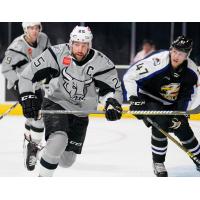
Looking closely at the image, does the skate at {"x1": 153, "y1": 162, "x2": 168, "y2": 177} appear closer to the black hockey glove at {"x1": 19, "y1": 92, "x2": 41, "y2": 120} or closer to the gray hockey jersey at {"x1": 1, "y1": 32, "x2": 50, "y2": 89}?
the black hockey glove at {"x1": 19, "y1": 92, "x2": 41, "y2": 120}

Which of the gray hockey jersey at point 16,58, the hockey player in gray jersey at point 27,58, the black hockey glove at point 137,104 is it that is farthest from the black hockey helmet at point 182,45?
the gray hockey jersey at point 16,58

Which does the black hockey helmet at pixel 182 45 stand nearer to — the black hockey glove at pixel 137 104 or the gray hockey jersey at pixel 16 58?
the black hockey glove at pixel 137 104

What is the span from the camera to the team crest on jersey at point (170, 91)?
143 inches

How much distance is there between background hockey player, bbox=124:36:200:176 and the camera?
3572 millimetres

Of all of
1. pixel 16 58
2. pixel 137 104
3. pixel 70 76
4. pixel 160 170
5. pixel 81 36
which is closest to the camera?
pixel 81 36

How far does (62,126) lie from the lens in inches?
127

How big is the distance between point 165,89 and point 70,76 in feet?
2.25

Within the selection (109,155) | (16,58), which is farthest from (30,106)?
(109,155)

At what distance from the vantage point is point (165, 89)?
3656mm

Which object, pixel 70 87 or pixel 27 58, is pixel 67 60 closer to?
pixel 70 87

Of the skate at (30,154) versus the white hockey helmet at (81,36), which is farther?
the skate at (30,154)
